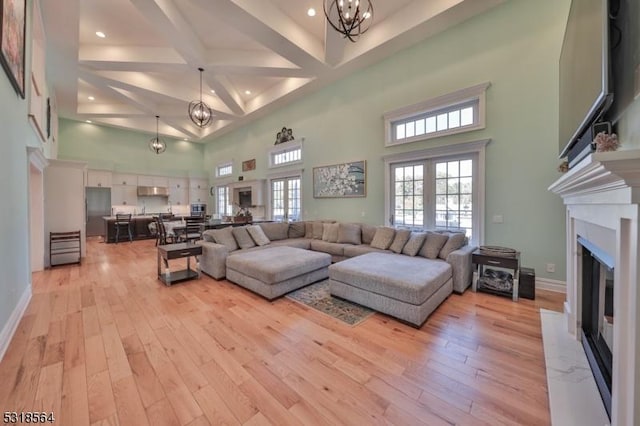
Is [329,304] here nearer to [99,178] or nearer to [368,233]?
[368,233]

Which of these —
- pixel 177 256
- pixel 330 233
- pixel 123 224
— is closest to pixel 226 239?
pixel 177 256

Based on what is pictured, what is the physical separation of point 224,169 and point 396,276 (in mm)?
9263

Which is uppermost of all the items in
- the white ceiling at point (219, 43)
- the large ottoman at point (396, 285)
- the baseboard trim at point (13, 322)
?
the white ceiling at point (219, 43)

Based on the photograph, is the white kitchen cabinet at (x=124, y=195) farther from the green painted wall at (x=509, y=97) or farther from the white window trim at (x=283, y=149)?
the green painted wall at (x=509, y=97)

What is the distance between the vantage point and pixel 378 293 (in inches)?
108

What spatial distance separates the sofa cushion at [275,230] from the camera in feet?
17.1

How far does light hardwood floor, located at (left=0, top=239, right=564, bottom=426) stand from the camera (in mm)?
1491

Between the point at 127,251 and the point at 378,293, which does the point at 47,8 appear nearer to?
the point at 127,251

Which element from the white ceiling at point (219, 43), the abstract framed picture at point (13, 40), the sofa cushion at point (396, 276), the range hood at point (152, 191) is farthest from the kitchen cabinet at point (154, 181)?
the sofa cushion at point (396, 276)

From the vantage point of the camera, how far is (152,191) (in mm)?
9930

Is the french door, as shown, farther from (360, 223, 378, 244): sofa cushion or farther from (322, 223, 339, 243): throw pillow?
(360, 223, 378, 244): sofa cushion

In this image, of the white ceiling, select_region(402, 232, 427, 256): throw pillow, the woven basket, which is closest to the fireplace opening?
the woven basket

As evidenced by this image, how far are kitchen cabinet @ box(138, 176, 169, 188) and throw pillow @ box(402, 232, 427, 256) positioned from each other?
1041 cm

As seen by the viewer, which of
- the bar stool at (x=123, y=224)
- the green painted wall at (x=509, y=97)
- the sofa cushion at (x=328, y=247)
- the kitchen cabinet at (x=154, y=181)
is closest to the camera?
the green painted wall at (x=509, y=97)
